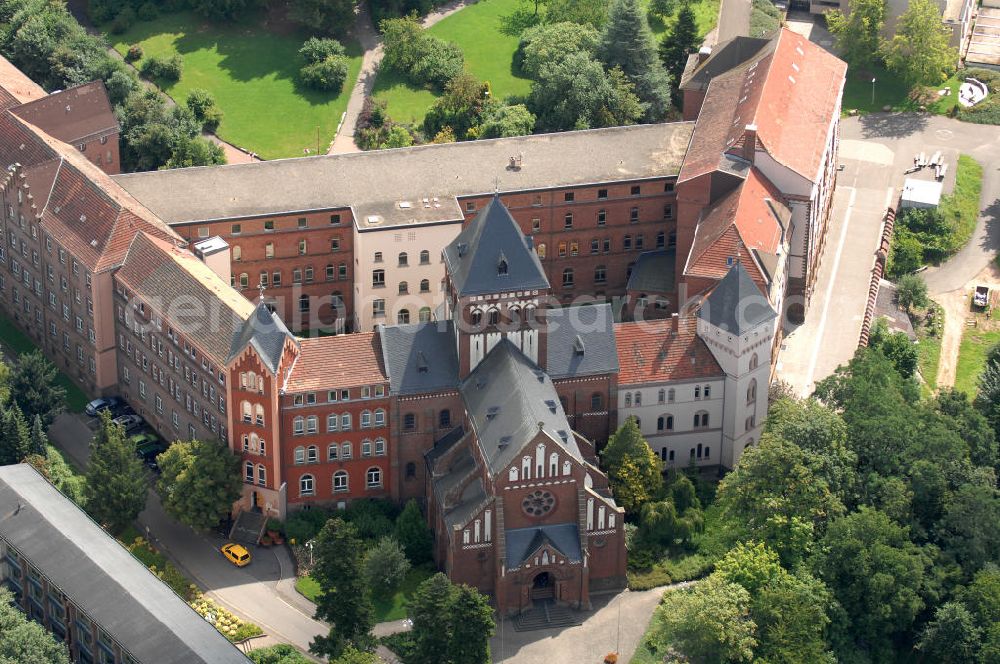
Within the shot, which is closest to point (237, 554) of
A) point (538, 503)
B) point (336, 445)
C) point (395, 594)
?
point (336, 445)

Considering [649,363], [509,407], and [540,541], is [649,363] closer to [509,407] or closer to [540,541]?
[509,407]

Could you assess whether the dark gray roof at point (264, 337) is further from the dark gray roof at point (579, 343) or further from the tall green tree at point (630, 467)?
the tall green tree at point (630, 467)

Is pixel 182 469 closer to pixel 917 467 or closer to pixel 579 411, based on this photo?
pixel 579 411

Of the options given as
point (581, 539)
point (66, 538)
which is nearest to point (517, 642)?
point (581, 539)

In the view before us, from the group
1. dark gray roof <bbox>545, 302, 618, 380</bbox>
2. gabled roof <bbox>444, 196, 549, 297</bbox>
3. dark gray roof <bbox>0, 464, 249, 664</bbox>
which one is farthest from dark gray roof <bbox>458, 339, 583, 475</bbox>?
dark gray roof <bbox>0, 464, 249, 664</bbox>

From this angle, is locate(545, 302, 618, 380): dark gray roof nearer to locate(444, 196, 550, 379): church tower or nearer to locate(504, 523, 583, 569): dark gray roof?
locate(444, 196, 550, 379): church tower
